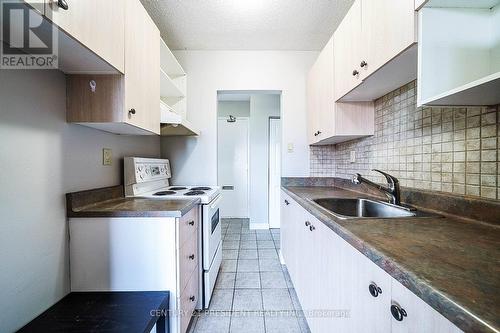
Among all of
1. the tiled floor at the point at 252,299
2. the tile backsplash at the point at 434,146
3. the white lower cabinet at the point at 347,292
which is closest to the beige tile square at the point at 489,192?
the tile backsplash at the point at 434,146

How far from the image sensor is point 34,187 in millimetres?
Answer: 944

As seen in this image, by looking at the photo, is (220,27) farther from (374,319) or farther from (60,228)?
(374,319)

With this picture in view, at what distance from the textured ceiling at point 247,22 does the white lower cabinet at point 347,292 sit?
5.30 ft

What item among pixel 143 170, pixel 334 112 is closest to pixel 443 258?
pixel 334 112

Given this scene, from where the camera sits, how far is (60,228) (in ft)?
3.52

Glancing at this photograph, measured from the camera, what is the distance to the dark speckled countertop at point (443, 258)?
380 mm

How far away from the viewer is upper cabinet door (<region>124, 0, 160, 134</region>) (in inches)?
46.4

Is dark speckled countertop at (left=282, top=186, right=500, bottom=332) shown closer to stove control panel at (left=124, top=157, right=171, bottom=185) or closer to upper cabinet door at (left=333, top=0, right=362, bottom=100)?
upper cabinet door at (left=333, top=0, right=362, bottom=100)

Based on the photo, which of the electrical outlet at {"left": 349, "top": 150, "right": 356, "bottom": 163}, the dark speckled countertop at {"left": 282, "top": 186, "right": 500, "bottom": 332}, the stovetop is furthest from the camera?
the electrical outlet at {"left": 349, "top": 150, "right": 356, "bottom": 163}

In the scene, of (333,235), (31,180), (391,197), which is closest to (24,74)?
(31,180)

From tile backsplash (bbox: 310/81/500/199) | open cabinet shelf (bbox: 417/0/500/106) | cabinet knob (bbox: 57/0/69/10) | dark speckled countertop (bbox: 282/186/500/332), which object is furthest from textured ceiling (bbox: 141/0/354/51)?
dark speckled countertop (bbox: 282/186/500/332)

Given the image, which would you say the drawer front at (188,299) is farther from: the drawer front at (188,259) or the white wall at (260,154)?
the white wall at (260,154)

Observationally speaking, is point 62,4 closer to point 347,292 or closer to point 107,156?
point 107,156

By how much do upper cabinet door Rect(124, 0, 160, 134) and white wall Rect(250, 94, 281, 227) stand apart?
2.32 meters
